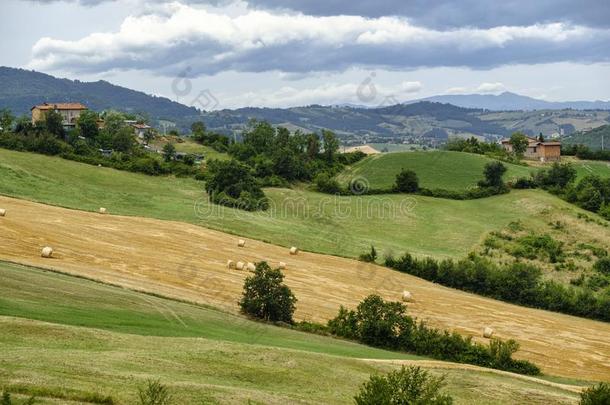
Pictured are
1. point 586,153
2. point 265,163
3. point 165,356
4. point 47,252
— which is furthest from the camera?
point 586,153

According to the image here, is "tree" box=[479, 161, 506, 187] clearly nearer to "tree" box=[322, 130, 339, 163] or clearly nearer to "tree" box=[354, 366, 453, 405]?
"tree" box=[322, 130, 339, 163]

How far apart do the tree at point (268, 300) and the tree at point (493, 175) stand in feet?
240

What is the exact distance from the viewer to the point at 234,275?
50.4 meters

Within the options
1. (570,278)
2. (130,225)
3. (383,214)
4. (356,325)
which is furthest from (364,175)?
(356,325)

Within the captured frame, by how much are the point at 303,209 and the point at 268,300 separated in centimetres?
5054

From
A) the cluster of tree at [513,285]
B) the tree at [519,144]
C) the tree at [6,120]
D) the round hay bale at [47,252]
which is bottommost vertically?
the cluster of tree at [513,285]

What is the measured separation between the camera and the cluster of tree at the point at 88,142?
3723 inches

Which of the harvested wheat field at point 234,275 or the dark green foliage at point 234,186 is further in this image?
the dark green foliage at point 234,186

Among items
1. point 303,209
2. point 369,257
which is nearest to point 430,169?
point 303,209

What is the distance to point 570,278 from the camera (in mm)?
70938

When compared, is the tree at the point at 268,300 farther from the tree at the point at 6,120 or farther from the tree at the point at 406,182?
the tree at the point at 6,120

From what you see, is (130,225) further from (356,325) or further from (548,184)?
(548,184)

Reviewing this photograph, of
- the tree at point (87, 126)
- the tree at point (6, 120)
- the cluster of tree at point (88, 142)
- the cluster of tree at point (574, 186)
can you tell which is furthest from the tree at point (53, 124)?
the cluster of tree at point (574, 186)

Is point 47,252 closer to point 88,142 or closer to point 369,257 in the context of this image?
point 369,257
